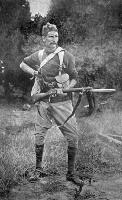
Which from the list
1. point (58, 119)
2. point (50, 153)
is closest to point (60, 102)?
point (58, 119)

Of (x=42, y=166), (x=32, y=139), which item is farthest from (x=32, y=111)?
(x=42, y=166)

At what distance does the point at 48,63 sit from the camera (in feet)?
17.4

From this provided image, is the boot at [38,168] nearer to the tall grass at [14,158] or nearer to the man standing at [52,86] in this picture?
the man standing at [52,86]

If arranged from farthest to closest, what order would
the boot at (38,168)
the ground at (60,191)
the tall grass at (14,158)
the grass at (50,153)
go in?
the boot at (38,168)
the grass at (50,153)
the tall grass at (14,158)
the ground at (60,191)

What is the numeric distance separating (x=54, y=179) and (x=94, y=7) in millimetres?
7612

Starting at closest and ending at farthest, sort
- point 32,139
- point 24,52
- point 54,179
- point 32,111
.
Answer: point 54,179, point 32,139, point 32,111, point 24,52

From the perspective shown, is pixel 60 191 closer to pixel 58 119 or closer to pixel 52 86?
pixel 58 119

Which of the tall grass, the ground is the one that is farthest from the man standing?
the tall grass

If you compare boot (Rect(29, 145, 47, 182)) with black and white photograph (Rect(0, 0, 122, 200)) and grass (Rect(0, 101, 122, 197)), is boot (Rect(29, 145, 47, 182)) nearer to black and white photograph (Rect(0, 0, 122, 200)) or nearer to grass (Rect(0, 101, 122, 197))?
black and white photograph (Rect(0, 0, 122, 200))

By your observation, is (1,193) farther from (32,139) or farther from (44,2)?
(44,2)

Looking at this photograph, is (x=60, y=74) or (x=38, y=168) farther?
(x=38, y=168)

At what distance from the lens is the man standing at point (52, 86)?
5270mm

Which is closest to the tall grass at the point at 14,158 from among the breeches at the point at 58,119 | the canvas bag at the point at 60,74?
the breeches at the point at 58,119

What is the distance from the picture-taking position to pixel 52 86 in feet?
17.4
